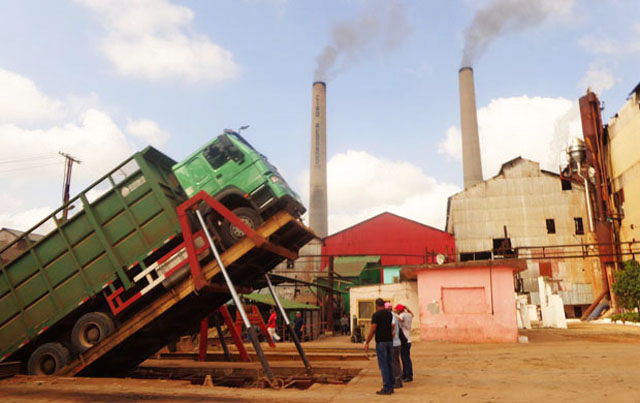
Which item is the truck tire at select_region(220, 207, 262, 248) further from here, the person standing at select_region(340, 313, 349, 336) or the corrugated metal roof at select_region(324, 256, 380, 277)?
the corrugated metal roof at select_region(324, 256, 380, 277)

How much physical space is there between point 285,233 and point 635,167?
34046 millimetres

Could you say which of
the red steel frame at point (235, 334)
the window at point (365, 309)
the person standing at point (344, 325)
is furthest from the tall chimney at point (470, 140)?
the red steel frame at point (235, 334)

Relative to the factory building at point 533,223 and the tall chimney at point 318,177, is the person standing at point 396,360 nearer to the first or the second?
the factory building at point 533,223

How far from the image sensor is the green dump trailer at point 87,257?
969cm

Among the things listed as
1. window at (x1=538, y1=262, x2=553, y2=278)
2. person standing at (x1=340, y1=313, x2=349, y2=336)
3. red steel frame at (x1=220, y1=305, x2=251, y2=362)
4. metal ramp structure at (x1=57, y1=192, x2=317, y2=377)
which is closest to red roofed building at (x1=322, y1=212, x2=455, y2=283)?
window at (x1=538, y1=262, x2=553, y2=278)

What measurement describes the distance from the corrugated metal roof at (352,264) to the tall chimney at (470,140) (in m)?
16.5

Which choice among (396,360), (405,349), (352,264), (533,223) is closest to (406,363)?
(405,349)

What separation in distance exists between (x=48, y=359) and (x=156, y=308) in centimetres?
265

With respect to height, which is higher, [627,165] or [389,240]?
[627,165]

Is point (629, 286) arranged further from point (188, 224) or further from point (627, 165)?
point (188, 224)

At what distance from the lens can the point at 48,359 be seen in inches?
392

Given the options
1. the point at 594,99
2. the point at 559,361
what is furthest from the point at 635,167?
the point at 559,361

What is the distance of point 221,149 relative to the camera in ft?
32.7

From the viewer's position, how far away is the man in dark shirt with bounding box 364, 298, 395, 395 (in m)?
7.31
